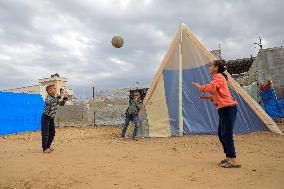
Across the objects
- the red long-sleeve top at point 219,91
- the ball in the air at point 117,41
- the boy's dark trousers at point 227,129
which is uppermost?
the ball in the air at point 117,41

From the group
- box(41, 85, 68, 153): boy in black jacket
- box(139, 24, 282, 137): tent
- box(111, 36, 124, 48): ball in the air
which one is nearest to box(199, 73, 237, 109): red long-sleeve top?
box(41, 85, 68, 153): boy in black jacket

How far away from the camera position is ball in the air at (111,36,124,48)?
10.0 m

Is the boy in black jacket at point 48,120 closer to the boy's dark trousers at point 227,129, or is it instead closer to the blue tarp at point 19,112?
the boy's dark trousers at point 227,129

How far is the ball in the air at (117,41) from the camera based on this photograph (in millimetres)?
10016

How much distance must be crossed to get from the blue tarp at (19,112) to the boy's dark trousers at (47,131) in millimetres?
7743

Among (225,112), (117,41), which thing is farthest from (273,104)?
(225,112)

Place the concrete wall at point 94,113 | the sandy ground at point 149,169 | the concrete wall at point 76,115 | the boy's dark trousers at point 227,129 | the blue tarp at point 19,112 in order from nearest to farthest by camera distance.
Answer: the sandy ground at point 149,169
the boy's dark trousers at point 227,129
the blue tarp at point 19,112
the concrete wall at point 94,113
the concrete wall at point 76,115

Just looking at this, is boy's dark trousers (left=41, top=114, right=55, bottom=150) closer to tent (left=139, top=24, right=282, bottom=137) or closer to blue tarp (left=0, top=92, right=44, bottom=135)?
tent (left=139, top=24, right=282, bottom=137)

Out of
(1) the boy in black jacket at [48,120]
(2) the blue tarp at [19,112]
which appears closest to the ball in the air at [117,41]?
(1) the boy in black jacket at [48,120]

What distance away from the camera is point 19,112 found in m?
14.8

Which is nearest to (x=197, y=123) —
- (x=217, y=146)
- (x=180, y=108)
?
(x=180, y=108)

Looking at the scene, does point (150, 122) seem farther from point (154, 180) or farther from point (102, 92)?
point (102, 92)

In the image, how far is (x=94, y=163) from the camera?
16.4ft

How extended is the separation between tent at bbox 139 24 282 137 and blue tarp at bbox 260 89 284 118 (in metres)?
5.91
